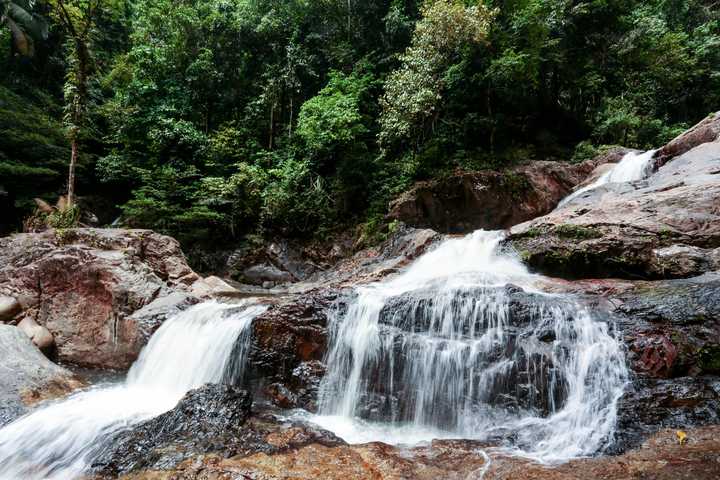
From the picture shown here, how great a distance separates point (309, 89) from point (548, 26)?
428 inches

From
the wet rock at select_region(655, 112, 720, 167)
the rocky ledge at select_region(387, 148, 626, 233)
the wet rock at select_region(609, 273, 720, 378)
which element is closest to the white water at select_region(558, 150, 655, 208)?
the wet rock at select_region(655, 112, 720, 167)

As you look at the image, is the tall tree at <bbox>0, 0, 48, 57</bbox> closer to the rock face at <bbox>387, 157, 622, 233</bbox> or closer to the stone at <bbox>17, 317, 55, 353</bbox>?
the stone at <bbox>17, 317, 55, 353</bbox>

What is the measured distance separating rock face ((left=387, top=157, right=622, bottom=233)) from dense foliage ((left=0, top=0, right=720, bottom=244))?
0.82 metres

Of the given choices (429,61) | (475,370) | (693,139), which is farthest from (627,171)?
(475,370)

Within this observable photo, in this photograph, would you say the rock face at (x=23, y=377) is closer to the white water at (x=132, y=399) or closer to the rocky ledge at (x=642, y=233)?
the white water at (x=132, y=399)

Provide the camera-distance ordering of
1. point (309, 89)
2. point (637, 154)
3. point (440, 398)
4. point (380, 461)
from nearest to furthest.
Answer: point (380, 461) → point (440, 398) → point (637, 154) → point (309, 89)

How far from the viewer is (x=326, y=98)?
15078 mm

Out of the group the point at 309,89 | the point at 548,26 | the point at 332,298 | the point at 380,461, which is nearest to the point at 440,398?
the point at 380,461

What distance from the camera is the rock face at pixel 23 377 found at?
5.05m

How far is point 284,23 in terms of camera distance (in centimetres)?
1869

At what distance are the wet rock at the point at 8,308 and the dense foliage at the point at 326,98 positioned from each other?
6.77 metres

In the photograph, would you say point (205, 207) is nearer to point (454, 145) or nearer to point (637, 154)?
point (454, 145)

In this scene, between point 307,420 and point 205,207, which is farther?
point 205,207

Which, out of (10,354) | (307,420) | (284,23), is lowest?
(307,420)
